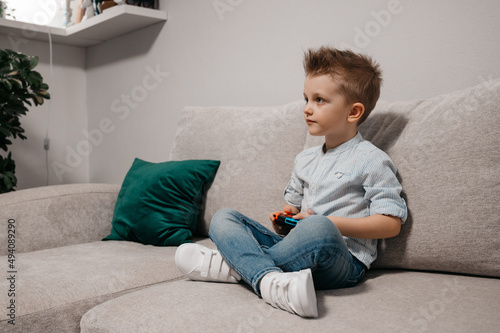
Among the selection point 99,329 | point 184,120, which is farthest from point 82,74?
point 99,329

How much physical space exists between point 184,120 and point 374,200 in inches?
38.1

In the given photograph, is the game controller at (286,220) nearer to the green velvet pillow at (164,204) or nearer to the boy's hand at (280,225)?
the boy's hand at (280,225)

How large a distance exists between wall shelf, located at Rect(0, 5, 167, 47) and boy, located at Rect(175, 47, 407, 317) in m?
1.38

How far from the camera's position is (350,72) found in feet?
3.80

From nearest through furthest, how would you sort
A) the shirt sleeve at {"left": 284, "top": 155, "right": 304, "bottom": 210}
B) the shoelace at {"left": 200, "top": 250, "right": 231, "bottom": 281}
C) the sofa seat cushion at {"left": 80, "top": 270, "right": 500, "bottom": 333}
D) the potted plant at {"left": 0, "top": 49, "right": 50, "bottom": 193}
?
the sofa seat cushion at {"left": 80, "top": 270, "right": 500, "bottom": 333}
the shoelace at {"left": 200, "top": 250, "right": 231, "bottom": 281}
the shirt sleeve at {"left": 284, "top": 155, "right": 304, "bottom": 210}
the potted plant at {"left": 0, "top": 49, "right": 50, "bottom": 193}

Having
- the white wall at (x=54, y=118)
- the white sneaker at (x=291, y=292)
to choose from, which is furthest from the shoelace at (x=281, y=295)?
the white wall at (x=54, y=118)

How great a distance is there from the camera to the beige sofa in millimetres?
840

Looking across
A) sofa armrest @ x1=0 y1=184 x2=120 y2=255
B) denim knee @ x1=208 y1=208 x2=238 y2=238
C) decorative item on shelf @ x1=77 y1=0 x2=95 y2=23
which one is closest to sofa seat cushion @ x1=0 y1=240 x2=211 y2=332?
sofa armrest @ x1=0 y1=184 x2=120 y2=255

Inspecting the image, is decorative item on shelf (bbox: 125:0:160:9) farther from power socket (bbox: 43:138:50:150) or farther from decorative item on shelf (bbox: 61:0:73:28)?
power socket (bbox: 43:138:50:150)

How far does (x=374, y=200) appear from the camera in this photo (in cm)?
108

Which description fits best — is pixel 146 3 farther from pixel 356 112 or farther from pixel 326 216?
pixel 326 216

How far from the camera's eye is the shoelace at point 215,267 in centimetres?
107

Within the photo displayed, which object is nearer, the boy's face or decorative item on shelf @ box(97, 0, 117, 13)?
the boy's face

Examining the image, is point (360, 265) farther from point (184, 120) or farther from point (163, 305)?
point (184, 120)
